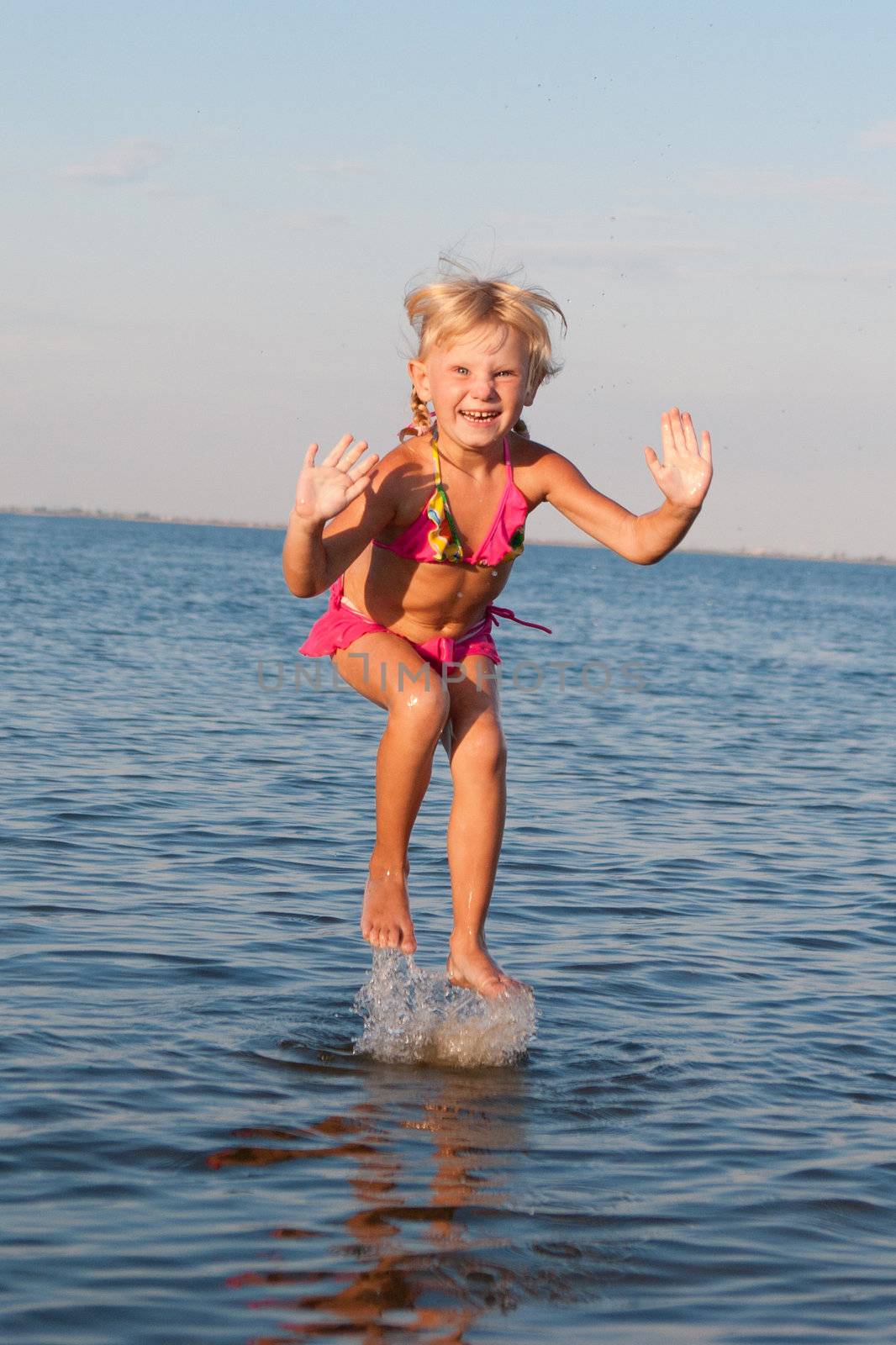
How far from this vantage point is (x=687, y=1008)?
7.71 m

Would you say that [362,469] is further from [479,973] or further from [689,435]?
[479,973]

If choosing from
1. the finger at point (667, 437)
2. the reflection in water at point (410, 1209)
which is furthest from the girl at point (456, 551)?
the reflection in water at point (410, 1209)

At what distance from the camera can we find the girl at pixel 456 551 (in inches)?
232

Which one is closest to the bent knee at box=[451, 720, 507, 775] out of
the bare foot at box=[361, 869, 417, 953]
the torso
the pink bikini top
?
the torso

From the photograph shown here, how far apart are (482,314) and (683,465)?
91 centimetres

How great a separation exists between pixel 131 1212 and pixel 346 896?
4.85m

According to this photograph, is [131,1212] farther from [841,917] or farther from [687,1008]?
[841,917]

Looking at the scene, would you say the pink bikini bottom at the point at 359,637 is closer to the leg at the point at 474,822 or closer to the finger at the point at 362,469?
the leg at the point at 474,822

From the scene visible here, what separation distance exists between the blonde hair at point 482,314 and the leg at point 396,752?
1.13 metres

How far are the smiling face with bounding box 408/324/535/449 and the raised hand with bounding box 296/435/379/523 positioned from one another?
0.67 meters

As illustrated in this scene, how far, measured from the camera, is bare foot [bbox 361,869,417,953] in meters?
6.37

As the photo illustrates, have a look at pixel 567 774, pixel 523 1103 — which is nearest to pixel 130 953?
pixel 523 1103

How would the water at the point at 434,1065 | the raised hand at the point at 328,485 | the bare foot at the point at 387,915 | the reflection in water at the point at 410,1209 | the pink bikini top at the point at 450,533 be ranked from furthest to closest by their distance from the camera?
the bare foot at the point at 387,915, the pink bikini top at the point at 450,533, the raised hand at the point at 328,485, the water at the point at 434,1065, the reflection in water at the point at 410,1209

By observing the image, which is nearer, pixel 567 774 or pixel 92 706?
pixel 567 774
